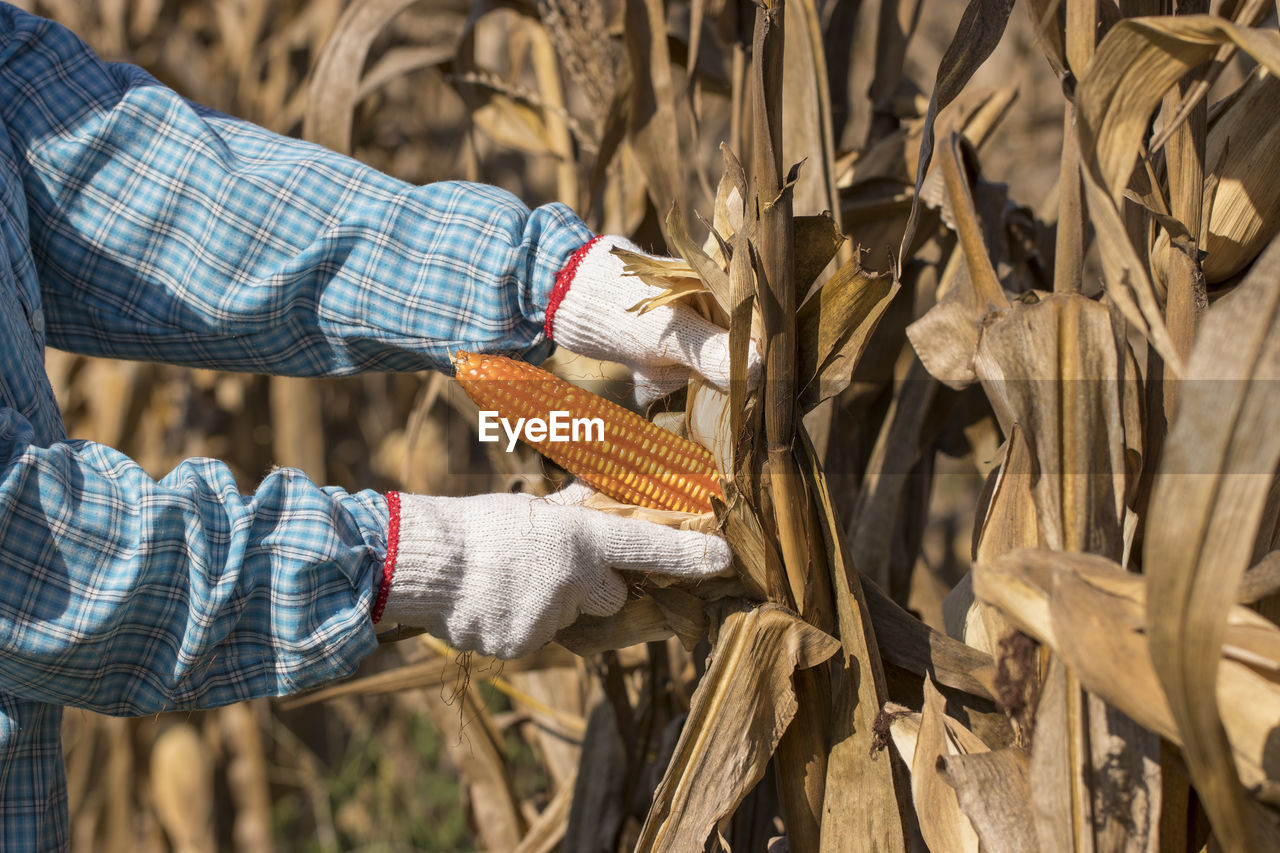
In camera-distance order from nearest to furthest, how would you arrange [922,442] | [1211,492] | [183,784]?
[1211,492] < [922,442] < [183,784]

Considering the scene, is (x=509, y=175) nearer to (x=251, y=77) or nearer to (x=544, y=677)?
(x=251, y=77)

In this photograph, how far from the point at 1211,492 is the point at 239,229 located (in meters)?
0.83

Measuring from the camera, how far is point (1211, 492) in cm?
43

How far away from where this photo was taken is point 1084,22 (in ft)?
2.35

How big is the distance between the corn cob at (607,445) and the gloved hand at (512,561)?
0.17 ft

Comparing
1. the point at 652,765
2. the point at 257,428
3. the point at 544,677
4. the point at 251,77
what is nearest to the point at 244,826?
the point at 257,428

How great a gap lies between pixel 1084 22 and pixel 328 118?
3.08ft

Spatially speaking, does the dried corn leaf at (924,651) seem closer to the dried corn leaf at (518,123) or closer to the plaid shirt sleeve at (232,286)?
the plaid shirt sleeve at (232,286)

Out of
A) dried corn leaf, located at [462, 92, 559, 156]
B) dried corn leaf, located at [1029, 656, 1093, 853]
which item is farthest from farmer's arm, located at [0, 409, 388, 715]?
dried corn leaf, located at [462, 92, 559, 156]

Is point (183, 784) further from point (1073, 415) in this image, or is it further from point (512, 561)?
point (1073, 415)

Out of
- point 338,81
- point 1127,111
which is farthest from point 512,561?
point 338,81

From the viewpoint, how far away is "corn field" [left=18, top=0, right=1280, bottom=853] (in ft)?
1.75

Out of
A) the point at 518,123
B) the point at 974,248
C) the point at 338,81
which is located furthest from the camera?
the point at 518,123

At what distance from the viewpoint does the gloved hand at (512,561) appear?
2.52 feet
